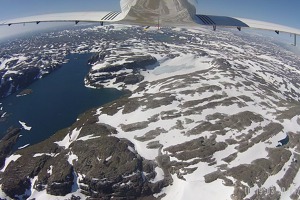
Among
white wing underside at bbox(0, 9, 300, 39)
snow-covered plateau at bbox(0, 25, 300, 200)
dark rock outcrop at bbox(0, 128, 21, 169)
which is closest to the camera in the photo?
white wing underside at bbox(0, 9, 300, 39)

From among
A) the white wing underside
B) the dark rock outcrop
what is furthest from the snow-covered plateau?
the white wing underside

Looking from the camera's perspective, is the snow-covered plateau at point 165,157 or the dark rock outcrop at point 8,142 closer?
the snow-covered plateau at point 165,157

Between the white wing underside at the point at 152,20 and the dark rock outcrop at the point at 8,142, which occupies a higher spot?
the white wing underside at the point at 152,20

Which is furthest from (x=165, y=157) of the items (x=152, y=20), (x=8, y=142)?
(x=152, y=20)

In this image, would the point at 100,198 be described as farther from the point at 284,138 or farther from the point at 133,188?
the point at 284,138

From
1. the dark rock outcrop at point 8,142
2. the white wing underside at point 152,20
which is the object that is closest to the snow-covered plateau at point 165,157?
the dark rock outcrop at point 8,142

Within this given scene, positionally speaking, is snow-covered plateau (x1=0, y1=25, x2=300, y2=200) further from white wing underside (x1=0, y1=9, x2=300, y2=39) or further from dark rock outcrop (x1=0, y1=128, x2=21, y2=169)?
white wing underside (x1=0, y1=9, x2=300, y2=39)

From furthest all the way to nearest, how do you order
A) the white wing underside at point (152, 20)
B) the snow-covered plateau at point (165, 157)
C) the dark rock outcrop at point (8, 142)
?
the dark rock outcrop at point (8, 142) < the snow-covered plateau at point (165, 157) < the white wing underside at point (152, 20)

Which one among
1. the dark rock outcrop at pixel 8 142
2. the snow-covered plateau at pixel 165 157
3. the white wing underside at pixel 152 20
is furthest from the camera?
the dark rock outcrop at pixel 8 142

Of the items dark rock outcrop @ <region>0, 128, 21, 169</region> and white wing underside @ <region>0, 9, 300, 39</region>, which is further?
Answer: dark rock outcrop @ <region>0, 128, 21, 169</region>

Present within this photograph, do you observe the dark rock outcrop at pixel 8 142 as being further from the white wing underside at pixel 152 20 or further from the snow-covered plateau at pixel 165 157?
the white wing underside at pixel 152 20

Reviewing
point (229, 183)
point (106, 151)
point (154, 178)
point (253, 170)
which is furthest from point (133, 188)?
point (253, 170)
